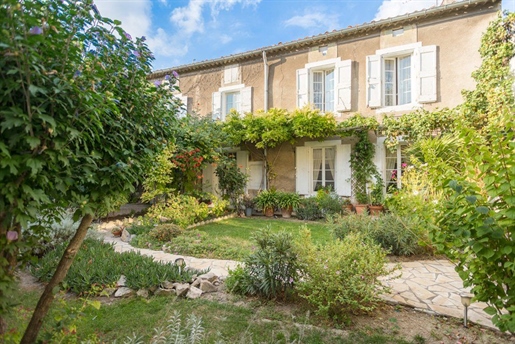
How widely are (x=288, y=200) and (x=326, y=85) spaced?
4.34 m

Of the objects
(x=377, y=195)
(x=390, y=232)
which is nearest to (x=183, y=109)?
(x=390, y=232)

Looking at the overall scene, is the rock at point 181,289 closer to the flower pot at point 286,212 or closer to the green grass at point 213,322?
the green grass at point 213,322

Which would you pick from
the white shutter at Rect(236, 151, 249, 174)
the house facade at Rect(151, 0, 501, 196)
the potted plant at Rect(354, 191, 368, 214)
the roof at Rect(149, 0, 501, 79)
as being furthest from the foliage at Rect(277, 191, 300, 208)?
the roof at Rect(149, 0, 501, 79)

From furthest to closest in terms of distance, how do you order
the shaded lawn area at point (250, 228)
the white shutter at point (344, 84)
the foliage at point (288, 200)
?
the foliage at point (288, 200)
the white shutter at point (344, 84)
the shaded lawn area at point (250, 228)

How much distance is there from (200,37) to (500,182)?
32.9 ft

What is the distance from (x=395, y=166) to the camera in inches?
348

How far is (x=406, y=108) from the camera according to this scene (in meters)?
8.53

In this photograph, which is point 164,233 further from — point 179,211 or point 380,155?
point 380,155

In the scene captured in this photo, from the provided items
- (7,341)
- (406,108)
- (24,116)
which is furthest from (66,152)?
(406,108)

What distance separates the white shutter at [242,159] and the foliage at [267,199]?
5.30ft

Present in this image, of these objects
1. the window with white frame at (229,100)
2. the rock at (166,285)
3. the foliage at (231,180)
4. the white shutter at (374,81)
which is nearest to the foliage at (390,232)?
the rock at (166,285)

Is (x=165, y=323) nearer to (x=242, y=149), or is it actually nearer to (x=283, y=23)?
(x=242, y=149)

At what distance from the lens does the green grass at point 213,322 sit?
2510mm

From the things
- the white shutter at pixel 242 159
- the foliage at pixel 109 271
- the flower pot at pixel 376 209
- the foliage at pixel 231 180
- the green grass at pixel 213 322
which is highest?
the white shutter at pixel 242 159
